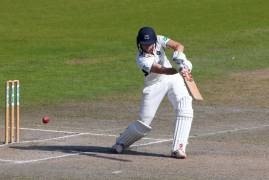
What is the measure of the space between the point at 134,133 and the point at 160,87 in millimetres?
804

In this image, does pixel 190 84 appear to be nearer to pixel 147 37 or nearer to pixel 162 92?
pixel 162 92

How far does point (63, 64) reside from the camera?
100ft

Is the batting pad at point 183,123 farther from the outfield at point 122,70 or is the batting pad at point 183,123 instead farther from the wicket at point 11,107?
the wicket at point 11,107

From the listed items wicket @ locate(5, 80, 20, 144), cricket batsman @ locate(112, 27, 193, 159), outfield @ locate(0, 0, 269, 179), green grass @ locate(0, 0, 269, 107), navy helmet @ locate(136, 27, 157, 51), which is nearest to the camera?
cricket batsman @ locate(112, 27, 193, 159)

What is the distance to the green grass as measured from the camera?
84.7 feet

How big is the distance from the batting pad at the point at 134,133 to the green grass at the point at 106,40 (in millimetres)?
7851

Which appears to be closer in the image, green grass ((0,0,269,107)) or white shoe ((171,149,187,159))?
white shoe ((171,149,187,159))

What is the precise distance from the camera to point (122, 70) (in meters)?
28.5

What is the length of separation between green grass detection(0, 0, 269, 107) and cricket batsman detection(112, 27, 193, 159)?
26.5 ft

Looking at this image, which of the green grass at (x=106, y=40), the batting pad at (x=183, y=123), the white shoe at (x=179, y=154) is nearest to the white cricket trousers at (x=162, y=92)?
the batting pad at (x=183, y=123)

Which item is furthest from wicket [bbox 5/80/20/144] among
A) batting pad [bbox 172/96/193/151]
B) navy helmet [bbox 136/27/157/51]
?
batting pad [bbox 172/96/193/151]

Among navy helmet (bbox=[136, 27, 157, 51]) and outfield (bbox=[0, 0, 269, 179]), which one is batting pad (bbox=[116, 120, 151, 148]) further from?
navy helmet (bbox=[136, 27, 157, 51])

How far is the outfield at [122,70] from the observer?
49.0ft

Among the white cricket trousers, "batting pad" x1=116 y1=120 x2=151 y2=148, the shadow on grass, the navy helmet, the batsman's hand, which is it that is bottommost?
the shadow on grass
